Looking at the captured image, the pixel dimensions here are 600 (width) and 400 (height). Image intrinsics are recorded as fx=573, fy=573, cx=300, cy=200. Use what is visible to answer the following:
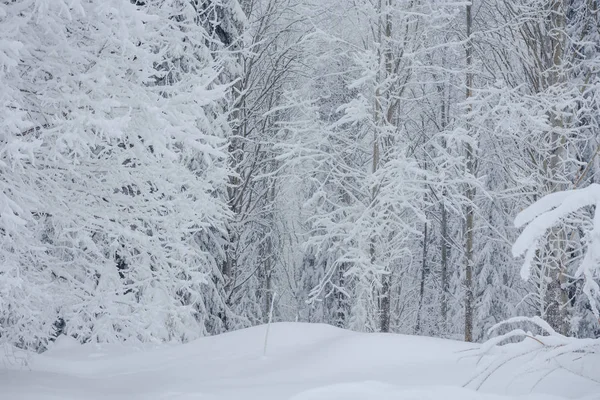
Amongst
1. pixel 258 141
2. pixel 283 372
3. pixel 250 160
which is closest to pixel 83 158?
pixel 283 372

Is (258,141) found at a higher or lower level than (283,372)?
higher

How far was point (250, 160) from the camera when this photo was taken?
1586cm

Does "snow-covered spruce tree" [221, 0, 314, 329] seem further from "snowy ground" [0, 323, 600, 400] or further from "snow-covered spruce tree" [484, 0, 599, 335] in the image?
"snow-covered spruce tree" [484, 0, 599, 335]

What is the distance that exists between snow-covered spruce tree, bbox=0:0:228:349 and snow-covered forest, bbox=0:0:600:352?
0.03 metres

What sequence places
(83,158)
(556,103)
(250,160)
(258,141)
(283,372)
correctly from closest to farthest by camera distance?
(283,372) → (83,158) → (556,103) → (258,141) → (250,160)

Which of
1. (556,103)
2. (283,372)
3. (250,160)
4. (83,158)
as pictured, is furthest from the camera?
(250,160)

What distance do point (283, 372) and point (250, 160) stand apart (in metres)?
11.2

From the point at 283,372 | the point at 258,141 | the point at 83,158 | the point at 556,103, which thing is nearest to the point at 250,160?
the point at 258,141

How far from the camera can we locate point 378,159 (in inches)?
471

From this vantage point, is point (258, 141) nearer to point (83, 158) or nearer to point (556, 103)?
point (556, 103)

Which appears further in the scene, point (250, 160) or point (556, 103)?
point (250, 160)

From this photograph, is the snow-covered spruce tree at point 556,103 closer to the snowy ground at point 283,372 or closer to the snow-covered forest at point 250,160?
the snow-covered forest at point 250,160

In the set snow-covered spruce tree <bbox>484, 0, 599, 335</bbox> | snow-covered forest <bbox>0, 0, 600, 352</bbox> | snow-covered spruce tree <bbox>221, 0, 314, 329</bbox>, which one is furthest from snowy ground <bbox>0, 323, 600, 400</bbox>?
snow-covered spruce tree <bbox>484, 0, 599, 335</bbox>

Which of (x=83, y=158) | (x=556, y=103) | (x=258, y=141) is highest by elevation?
(x=556, y=103)
